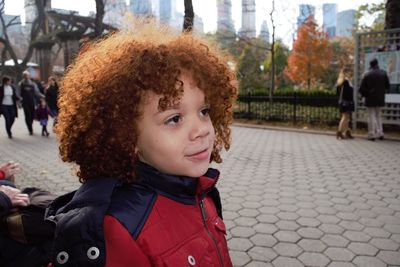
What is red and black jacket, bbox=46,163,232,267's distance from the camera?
1.17 meters

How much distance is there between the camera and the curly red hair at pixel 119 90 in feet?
4.44

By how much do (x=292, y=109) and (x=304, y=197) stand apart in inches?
347

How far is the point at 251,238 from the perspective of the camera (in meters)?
3.76

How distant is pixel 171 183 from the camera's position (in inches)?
54.6

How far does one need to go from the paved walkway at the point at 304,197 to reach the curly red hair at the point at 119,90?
6.37ft

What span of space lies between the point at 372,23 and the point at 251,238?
2741 centimetres

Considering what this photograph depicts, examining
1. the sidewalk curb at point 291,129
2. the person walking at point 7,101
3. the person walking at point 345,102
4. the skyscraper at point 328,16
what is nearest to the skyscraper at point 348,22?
the skyscraper at point 328,16

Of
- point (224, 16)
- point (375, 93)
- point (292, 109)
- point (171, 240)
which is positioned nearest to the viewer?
point (171, 240)

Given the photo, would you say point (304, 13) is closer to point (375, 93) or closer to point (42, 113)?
point (375, 93)

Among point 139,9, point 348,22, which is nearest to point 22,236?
point 139,9

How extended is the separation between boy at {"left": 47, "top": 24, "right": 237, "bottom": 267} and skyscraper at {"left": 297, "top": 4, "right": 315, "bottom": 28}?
26150 millimetres

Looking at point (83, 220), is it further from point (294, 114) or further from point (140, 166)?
point (294, 114)

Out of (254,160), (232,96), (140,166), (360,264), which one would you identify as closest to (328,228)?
(360,264)

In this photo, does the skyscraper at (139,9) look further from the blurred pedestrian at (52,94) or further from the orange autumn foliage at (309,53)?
the orange autumn foliage at (309,53)
